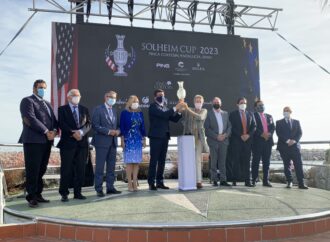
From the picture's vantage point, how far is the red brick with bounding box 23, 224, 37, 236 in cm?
383

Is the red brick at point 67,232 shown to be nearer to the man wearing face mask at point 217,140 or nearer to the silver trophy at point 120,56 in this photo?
the man wearing face mask at point 217,140

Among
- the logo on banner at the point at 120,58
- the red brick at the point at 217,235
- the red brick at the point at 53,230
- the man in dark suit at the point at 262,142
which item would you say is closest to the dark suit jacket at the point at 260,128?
the man in dark suit at the point at 262,142

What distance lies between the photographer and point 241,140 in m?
6.57

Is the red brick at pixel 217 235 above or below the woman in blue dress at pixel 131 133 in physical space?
below

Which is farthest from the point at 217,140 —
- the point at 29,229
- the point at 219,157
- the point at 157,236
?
the point at 29,229

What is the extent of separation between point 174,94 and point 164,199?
373 cm

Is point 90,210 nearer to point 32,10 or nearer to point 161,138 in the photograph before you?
point 161,138

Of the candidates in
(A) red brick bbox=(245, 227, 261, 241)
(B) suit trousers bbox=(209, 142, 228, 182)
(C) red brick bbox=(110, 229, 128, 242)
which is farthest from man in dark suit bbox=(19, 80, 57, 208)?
(B) suit trousers bbox=(209, 142, 228, 182)

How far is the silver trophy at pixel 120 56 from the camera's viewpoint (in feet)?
26.0

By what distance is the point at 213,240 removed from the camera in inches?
138

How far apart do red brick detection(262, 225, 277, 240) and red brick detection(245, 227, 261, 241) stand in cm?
5

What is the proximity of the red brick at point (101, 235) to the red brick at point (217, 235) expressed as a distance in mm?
980

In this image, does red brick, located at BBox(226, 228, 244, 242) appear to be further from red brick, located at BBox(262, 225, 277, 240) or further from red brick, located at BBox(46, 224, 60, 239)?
red brick, located at BBox(46, 224, 60, 239)

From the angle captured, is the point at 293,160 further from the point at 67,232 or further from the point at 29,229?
the point at 29,229
